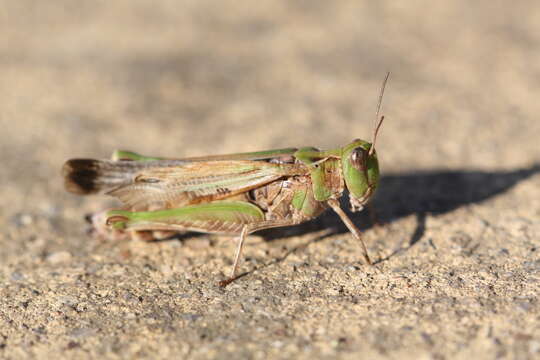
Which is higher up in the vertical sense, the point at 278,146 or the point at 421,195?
the point at 278,146

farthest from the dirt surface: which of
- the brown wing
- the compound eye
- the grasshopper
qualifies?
the compound eye

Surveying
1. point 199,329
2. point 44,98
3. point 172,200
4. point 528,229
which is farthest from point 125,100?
point 528,229

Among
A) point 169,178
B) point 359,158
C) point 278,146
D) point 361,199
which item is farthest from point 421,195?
point 169,178

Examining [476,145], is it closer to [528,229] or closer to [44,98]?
[528,229]

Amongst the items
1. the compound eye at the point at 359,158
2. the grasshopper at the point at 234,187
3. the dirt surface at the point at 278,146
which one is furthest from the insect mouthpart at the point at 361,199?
the dirt surface at the point at 278,146

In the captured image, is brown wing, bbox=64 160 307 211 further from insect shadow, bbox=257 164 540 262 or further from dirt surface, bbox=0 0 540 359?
insect shadow, bbox=257 164 540 262

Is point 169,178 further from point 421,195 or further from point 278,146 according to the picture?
point 421,195

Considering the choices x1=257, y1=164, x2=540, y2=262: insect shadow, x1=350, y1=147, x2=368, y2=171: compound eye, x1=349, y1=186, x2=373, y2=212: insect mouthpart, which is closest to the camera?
x1=350, y1=147, x2=368, y2=171: compound eye
